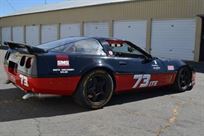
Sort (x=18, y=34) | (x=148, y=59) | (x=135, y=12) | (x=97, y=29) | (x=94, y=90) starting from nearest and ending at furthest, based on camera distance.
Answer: (x=94, y=90), (x=148, y=59), (x=135, y=12), (x=97, y=29), (x=18, y=34)

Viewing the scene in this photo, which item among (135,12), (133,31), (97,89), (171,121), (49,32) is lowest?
(171,121)

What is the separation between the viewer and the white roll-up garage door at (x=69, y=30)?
29.1 meters

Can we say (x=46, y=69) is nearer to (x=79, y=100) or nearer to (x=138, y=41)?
(x=79, y=100)

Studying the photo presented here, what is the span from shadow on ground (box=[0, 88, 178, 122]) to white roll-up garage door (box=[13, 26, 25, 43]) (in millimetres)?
32919

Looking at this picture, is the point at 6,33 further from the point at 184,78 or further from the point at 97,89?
the point at 97,89

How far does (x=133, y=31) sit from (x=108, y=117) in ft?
58.7

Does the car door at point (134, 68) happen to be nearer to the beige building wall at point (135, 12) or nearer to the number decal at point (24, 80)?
the number decal at point (24, 80)

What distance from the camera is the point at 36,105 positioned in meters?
6.50

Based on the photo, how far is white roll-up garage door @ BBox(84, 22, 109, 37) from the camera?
25852 mm

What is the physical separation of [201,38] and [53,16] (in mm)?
17270

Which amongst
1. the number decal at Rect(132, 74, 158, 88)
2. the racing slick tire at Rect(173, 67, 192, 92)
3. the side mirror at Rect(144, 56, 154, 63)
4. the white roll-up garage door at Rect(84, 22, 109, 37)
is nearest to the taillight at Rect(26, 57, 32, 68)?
the number decal at Rect(132, 74, 158, 88)

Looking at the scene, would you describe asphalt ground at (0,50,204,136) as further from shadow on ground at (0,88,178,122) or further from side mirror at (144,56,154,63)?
side mirror at (144,56,154,63)

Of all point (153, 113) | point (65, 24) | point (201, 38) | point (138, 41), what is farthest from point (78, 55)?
point (65, 24)

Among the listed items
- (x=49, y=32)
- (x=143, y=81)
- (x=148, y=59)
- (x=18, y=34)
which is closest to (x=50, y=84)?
(x=143, y=81)
